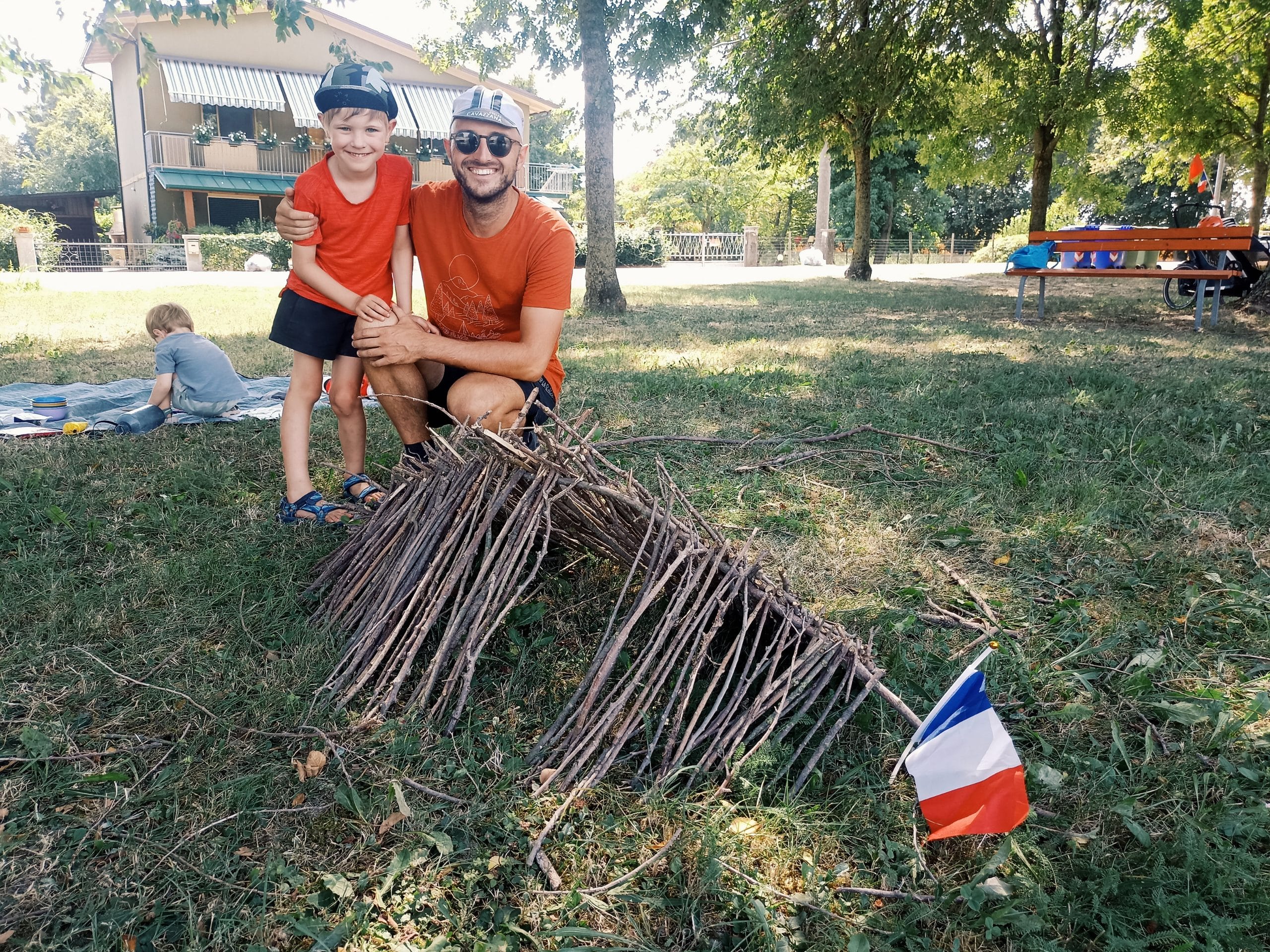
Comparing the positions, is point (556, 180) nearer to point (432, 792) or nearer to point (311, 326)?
point (311, 326)

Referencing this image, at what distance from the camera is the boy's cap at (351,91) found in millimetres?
2793

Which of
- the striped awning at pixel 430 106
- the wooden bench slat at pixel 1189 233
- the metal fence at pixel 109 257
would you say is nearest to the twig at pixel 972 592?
the wooden bench slat at pixel 1189 233

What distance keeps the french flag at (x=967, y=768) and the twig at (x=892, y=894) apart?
0.11 meters

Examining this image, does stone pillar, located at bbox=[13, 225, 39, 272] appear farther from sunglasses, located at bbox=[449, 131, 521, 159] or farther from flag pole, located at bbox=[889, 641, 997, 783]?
flag pole, located at bbox=[889, 641, 997, 783]

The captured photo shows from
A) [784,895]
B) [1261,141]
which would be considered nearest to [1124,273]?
[784,895]

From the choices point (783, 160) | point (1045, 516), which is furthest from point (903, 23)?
point (1045, 516)

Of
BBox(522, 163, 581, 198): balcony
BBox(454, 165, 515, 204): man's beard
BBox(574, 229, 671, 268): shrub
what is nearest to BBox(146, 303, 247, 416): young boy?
BBox(454, 165, 515, 204): man's beard

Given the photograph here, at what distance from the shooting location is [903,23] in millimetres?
13312

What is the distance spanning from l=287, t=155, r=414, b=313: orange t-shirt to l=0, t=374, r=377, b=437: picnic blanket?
136 centimetres

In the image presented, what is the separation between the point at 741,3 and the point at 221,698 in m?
16.5

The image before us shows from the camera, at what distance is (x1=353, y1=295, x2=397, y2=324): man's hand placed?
283 centimetres

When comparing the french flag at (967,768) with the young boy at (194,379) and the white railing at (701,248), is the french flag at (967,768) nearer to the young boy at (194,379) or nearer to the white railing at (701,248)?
the young boy at (194,379)

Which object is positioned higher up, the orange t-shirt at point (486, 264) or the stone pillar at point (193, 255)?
the stone pillar at point (193, 255)

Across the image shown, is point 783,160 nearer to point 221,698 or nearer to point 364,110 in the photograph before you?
point 364,110
